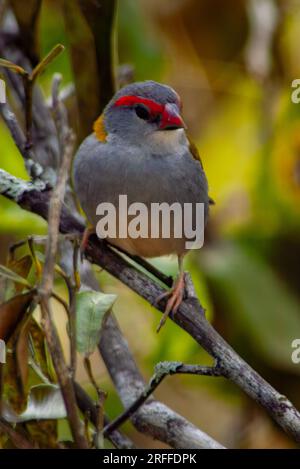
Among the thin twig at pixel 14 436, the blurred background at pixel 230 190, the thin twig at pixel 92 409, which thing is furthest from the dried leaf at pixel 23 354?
the blurred background at pixel 230 190

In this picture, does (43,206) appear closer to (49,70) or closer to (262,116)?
(49,70)

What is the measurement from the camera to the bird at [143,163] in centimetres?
174

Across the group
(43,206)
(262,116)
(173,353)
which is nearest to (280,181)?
(262,116)

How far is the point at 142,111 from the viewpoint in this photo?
70.1 inches

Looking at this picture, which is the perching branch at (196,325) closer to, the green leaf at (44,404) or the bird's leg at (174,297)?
the bird's leg at (174,297)

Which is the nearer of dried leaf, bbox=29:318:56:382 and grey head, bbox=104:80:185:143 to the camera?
dried leaf, bbox=29:318:56:382

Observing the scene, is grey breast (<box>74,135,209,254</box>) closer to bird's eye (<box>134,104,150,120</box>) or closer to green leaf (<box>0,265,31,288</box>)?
bird's eye (<box>134,104,150,120</box>)

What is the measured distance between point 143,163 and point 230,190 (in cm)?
124

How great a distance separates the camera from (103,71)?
1899mm

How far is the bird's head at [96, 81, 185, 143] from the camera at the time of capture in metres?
1.71

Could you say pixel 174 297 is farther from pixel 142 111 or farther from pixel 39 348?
pixel 142 111

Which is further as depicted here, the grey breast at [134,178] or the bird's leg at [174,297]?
the grey breast at [134,178]

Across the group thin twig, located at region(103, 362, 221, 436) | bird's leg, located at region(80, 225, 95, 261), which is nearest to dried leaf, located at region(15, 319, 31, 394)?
thin twig, located at region(103, 362, 221, 436)

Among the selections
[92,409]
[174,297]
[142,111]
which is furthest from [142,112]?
[92,409]
